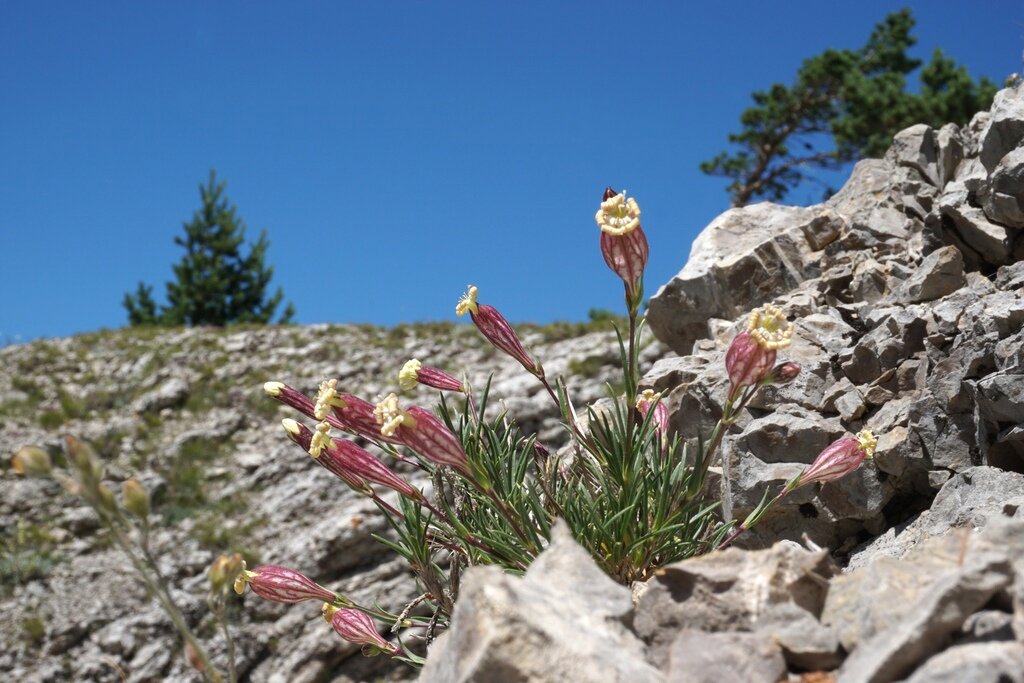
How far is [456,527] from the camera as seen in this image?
2877 millimetres

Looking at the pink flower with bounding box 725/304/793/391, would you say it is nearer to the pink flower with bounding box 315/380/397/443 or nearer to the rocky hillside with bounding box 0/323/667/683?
the pink flower with bounding box 315/380/397/443

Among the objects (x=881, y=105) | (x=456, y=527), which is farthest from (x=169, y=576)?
(x=881, y=105)

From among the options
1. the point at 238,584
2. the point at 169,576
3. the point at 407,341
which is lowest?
the point at 238,584

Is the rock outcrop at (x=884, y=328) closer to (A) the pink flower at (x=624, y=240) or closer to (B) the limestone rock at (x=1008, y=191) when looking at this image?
(B) the limestone rock at (x=1008, y=191)

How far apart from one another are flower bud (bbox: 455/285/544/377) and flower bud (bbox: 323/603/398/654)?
1.10 m

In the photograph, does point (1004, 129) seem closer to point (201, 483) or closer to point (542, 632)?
point (542, 632)

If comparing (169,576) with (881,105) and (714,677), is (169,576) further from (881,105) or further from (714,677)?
(881,105)

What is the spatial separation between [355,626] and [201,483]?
1477 cm

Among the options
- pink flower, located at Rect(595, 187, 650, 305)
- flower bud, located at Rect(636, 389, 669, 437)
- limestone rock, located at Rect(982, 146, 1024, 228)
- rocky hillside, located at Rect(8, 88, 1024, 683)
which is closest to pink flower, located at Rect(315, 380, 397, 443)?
rocky hillside, located at Rect(8, 88, 1024, 683)

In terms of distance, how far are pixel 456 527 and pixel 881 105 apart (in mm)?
19209

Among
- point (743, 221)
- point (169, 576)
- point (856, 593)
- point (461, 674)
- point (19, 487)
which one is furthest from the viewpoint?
point (19, 487)

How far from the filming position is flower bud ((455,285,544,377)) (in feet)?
10.3

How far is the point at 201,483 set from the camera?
16.9 m

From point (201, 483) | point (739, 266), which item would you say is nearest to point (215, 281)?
point (201, 483)
